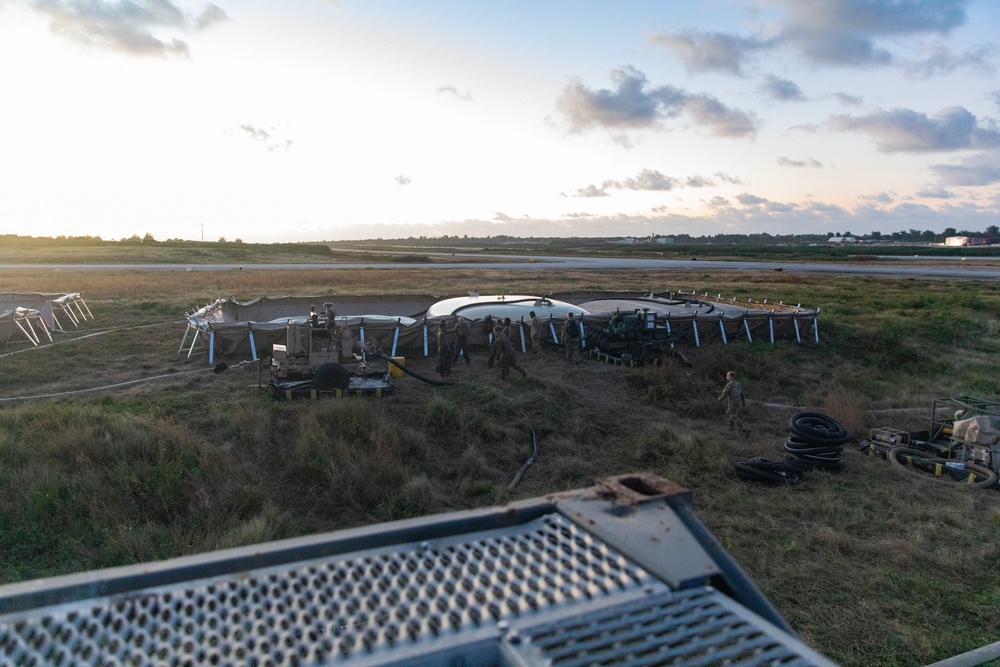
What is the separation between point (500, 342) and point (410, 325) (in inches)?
179

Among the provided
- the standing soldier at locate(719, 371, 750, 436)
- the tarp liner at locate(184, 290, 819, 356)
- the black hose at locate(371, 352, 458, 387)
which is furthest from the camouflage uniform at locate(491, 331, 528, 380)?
the standing soldier at locate(719, 371, 750, 436)

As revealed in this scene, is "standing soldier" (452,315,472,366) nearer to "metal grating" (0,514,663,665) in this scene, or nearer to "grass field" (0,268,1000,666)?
"grass field" (0,268,1000,666)

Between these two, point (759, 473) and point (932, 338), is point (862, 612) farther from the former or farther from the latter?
point (932, 338)

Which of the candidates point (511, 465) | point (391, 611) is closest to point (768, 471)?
point (511, 465)

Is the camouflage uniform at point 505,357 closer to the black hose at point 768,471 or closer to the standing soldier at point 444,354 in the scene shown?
the standing soldier at point 444,354

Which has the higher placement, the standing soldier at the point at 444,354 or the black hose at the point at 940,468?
Answer: the standing soldier at the point at 444,354

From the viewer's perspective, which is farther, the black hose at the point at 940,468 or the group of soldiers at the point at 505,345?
the group of soldiers at the point at 505,345

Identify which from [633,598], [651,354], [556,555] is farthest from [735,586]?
[651,354]

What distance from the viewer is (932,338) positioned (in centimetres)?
2739

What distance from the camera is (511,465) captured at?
12.9 meters

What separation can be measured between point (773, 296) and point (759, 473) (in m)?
31.1

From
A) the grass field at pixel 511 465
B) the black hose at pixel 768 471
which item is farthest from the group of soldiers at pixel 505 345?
the black hose at pixel 768 471

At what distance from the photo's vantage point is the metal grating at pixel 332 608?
80.7 inches

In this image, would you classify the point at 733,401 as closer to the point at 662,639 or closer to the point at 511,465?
the point at 511,465
